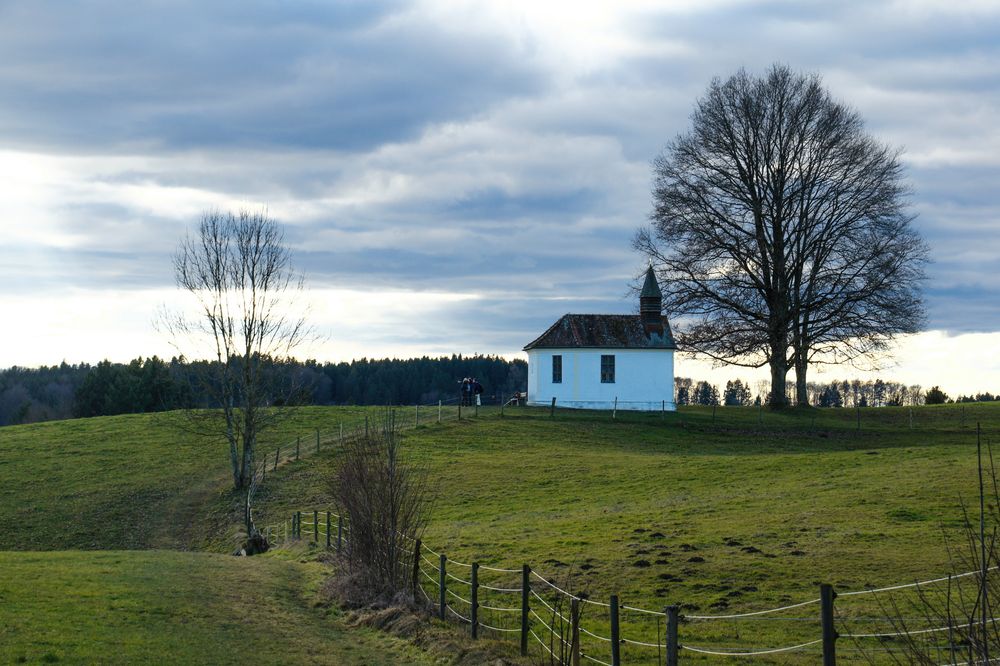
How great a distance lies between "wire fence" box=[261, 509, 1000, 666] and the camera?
12.2 m

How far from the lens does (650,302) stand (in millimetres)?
61125

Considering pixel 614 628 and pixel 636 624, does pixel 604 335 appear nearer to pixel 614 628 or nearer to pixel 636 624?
pixel 636 624

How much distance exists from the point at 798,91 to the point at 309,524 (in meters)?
38.5

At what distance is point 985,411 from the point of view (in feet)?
191

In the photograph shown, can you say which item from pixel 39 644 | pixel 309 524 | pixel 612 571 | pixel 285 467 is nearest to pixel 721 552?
pixel 612 571

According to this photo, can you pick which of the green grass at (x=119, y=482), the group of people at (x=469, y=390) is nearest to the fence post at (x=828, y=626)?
the green grass at (x=119, y=482)

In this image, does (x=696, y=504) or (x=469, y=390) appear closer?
(x=696, y=504)

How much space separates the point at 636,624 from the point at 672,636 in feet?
19.4

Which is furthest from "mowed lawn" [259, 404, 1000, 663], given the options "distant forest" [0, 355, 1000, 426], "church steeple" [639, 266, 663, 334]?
"distant forest" [0, 355, 1000, 426]

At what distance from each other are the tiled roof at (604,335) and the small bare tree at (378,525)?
129 ft

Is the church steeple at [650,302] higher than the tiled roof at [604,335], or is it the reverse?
the church steeple at [650,302]

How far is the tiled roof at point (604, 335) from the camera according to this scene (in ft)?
193

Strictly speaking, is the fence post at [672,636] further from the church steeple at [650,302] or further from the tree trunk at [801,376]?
the church steeple at [650,302]

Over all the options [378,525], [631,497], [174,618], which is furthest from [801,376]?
[174,618]
